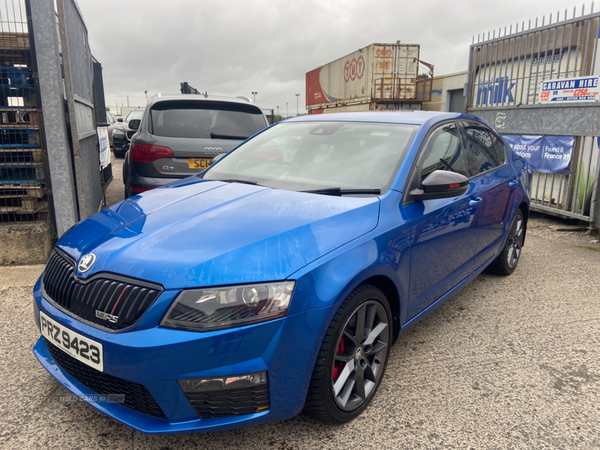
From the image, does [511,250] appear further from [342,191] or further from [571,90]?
[571,90]

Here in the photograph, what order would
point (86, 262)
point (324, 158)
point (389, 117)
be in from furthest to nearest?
point (389, 117) < point (324, 158) < point (86, 262)

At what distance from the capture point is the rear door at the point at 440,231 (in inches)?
104

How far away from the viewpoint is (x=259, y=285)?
181 centimetres

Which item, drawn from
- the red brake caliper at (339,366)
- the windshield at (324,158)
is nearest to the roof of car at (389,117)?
the windshield at (324,158)

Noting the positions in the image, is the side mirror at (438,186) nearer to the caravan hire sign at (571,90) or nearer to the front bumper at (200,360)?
the front bumper at (200,360)

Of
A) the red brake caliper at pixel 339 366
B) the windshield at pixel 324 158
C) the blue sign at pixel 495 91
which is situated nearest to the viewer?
the red brake caliper at pixel 339 366

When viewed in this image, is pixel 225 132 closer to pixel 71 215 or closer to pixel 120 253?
pixel 71 215

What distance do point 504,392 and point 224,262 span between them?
183cm

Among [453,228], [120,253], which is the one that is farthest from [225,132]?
[120,253]

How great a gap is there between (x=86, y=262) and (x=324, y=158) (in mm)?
1599

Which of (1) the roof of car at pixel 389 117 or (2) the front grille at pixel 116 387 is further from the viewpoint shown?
(1) the roof of car at pixel 389 117

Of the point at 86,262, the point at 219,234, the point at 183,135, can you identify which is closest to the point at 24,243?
the point at 183,135

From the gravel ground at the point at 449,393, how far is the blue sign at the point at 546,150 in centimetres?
321

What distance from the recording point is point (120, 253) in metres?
1.98
